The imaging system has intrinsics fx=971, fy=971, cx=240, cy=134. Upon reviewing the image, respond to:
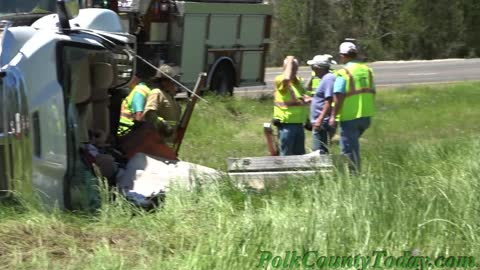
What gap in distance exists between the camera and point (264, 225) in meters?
6.61

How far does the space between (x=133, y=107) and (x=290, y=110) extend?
6.08 feet

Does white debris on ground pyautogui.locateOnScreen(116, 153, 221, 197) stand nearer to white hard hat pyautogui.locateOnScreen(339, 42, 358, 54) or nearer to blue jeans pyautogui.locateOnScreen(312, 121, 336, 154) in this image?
blue jeans pyautogui.locateOnScreen(312, 121, 336, 154)

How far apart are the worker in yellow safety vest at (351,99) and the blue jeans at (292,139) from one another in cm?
65

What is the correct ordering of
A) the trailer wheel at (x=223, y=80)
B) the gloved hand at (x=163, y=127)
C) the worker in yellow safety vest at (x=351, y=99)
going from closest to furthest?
the gloved hand at (x=163, y=127), the worker in yellow safety vest at (x=351, y=99), the trailer wheel at (x=223, y=80)

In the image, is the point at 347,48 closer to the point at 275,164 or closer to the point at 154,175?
the point at 275,164

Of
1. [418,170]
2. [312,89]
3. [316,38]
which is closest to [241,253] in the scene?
A: [418,170]

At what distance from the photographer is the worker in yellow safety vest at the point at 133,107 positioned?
9.98 metres

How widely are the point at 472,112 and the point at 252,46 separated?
17.9ft

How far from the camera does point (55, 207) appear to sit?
757 cm

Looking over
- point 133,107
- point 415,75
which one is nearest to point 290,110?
point 133,107

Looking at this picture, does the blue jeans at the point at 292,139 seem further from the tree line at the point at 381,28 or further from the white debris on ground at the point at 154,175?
the tree line at the point at 381,28

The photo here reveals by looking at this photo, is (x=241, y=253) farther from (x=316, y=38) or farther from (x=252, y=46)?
(x=316, y=38)

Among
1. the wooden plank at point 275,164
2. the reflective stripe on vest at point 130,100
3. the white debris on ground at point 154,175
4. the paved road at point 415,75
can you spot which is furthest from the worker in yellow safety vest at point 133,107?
the paved road at point 415,75

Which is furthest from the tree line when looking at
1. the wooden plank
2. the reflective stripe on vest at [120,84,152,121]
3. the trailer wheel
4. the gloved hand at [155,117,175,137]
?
the wooden plank
